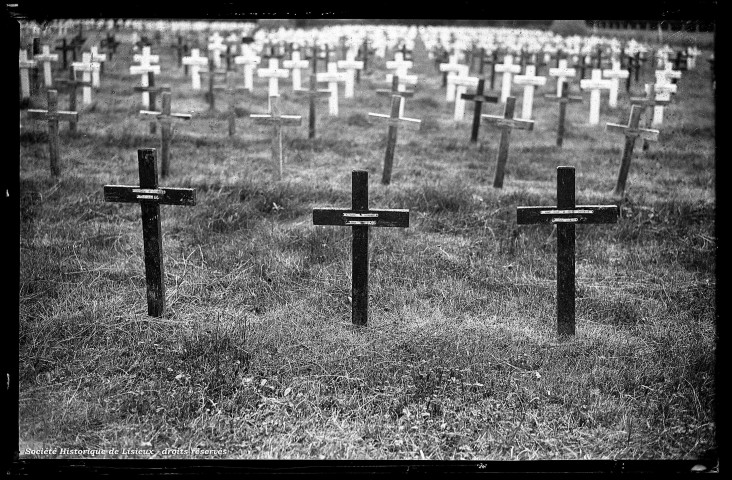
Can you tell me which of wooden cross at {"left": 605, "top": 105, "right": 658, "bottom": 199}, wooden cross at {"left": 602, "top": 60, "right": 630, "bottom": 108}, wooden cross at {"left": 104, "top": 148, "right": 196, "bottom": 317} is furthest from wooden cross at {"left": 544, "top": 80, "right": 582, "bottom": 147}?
wooden cross at {"left": 104, "top": 148, "right": 196, "bottom": 317}

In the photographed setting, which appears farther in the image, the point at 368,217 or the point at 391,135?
the point at 391,135

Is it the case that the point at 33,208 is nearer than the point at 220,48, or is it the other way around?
the point at 33,208

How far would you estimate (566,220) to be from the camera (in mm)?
5391

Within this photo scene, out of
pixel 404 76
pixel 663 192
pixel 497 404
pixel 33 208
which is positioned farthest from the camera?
pixel 404 76

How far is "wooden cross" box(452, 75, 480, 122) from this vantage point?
12.2m

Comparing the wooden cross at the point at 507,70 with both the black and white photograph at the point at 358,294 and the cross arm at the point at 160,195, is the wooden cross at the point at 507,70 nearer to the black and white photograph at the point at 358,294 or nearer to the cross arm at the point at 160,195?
the black and white photograph at the point at 358,294

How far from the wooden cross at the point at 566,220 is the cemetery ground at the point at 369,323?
9.8 inches

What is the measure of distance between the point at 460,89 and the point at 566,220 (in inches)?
369

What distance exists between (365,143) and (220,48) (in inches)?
333

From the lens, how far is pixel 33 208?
7.76 meters

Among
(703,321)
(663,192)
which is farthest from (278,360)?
(663,192)

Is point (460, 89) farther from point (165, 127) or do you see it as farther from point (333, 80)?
point (165, 127)

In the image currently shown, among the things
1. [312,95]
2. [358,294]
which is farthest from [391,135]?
[358,294]
